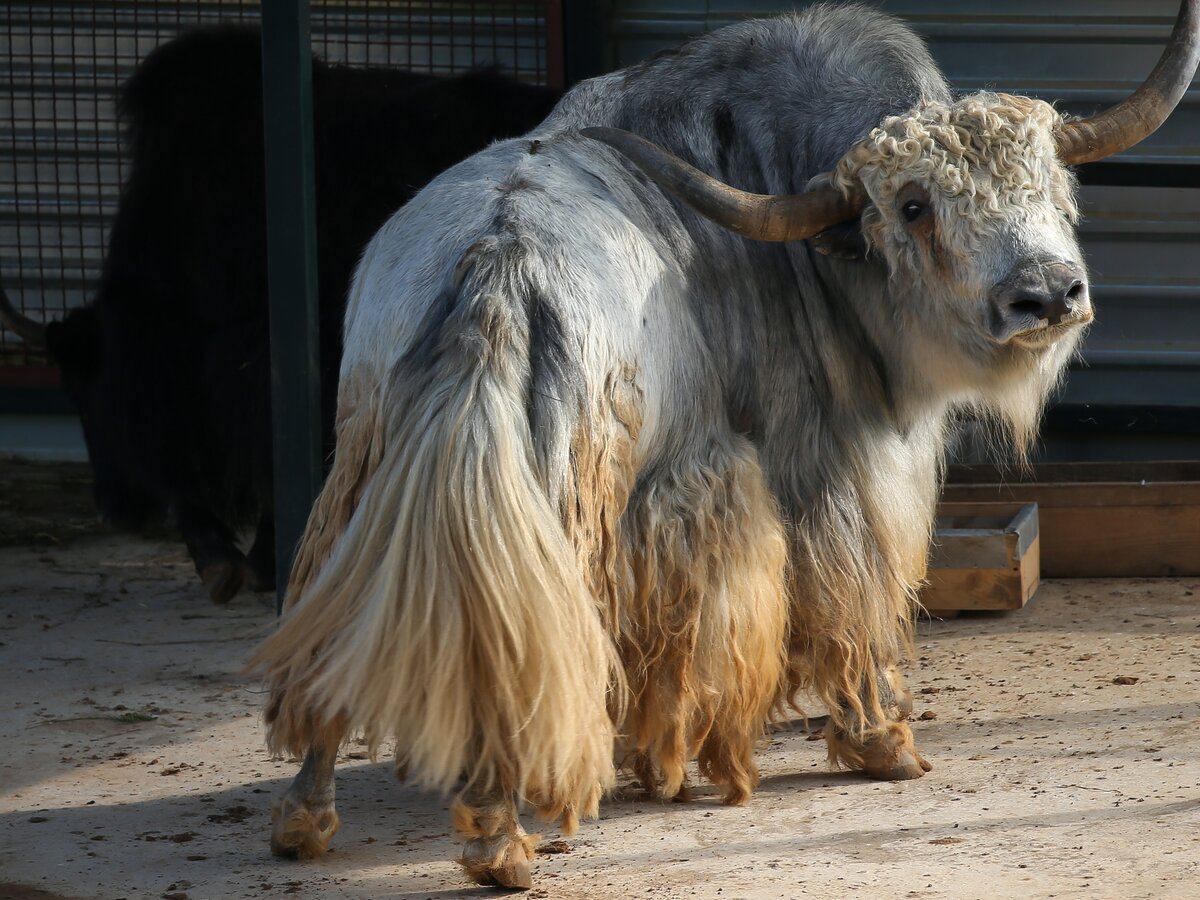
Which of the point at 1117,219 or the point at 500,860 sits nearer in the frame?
the point at 500,860

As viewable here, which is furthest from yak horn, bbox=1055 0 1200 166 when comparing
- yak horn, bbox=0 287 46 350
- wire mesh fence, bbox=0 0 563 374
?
yak horn, bbox=0 287 46 350

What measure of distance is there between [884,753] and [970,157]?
142 centimetres

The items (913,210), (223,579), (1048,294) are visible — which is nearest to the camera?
(1048,294)

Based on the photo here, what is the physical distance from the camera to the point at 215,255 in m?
5.59

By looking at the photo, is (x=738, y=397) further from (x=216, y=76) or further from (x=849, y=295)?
(x=216, y=76)

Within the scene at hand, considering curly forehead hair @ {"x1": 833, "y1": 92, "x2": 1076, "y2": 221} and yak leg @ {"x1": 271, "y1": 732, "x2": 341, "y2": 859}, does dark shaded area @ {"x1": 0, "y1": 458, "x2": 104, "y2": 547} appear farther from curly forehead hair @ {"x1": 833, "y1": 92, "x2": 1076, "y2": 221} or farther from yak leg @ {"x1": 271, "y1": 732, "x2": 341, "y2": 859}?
curly forehead hair @ {"x1": 833, "y1": 92, "x2": 1076, "y2": 221}

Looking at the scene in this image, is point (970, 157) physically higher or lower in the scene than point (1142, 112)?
lower

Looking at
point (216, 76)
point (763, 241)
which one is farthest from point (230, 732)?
point (216, 76)

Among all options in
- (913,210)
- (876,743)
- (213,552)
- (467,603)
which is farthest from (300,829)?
(213,552)

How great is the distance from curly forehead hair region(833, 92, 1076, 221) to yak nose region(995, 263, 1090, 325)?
182mm

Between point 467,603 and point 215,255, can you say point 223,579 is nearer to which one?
point 215,255

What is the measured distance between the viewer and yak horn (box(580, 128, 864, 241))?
11.2ft

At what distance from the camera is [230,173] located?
5.63 m

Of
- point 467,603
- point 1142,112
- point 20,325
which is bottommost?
point 467,603
